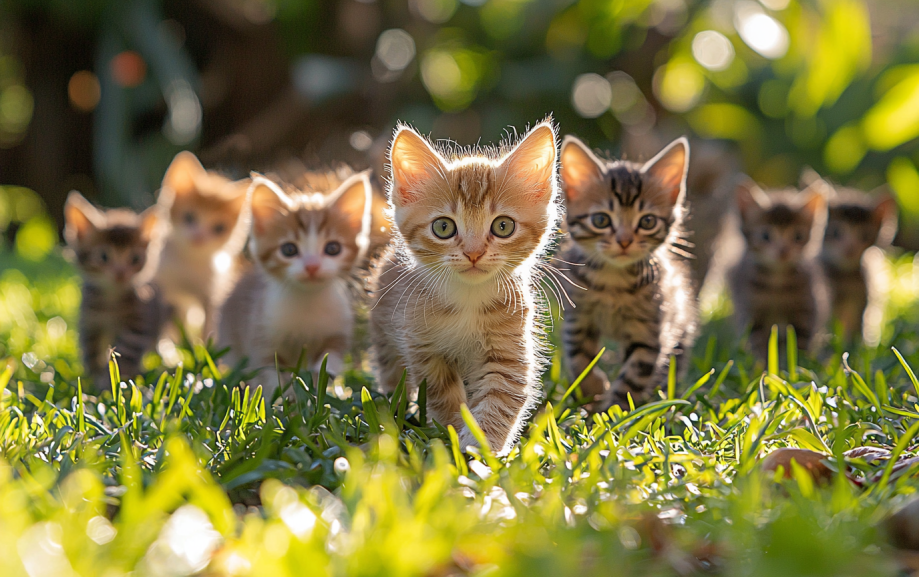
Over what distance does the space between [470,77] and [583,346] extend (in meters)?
4.74

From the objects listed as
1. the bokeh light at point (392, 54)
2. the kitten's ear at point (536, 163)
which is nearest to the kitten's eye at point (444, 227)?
the kitten's ear at point (536, 163)

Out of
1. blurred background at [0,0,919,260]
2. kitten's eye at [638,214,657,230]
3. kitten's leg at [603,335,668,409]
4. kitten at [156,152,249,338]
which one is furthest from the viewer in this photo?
blurred background at [0,0,919,260]

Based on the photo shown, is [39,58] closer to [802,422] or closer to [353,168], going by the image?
[353,168]

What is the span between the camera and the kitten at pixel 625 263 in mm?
2199

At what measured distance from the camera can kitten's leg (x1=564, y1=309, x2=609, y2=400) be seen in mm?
2268

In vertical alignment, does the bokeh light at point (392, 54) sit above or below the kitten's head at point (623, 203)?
above

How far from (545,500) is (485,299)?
645 mm

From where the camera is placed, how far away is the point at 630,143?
4.98 m

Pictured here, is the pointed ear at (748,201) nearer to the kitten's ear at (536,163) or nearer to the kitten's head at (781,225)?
the kitten's head at (781,225)

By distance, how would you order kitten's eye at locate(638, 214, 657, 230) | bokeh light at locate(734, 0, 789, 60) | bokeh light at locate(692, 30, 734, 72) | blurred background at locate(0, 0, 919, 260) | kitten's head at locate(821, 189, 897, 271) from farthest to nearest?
1. bokeh light at locate(692, 30, 734, 72)
2. bokeh light at locate(734, 0, 789, 60)
3. blurred background at locate(0, 0, 919, 260)
4. kitten's head at locate(821, 189, 897, 271)
5. kitten's eye at locate(638, 214, 657, 230)

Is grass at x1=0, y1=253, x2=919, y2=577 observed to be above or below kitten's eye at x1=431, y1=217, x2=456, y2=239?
below

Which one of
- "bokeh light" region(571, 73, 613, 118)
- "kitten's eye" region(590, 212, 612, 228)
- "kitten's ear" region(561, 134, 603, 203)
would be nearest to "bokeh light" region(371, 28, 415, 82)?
"bokeh light" region(571, 73, 613, 118)

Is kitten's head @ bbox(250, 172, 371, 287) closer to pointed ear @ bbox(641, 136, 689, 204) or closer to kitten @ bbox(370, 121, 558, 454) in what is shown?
kitten @ bbox(370, 121, 558, 454)

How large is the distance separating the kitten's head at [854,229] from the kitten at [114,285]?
9.20 feet
